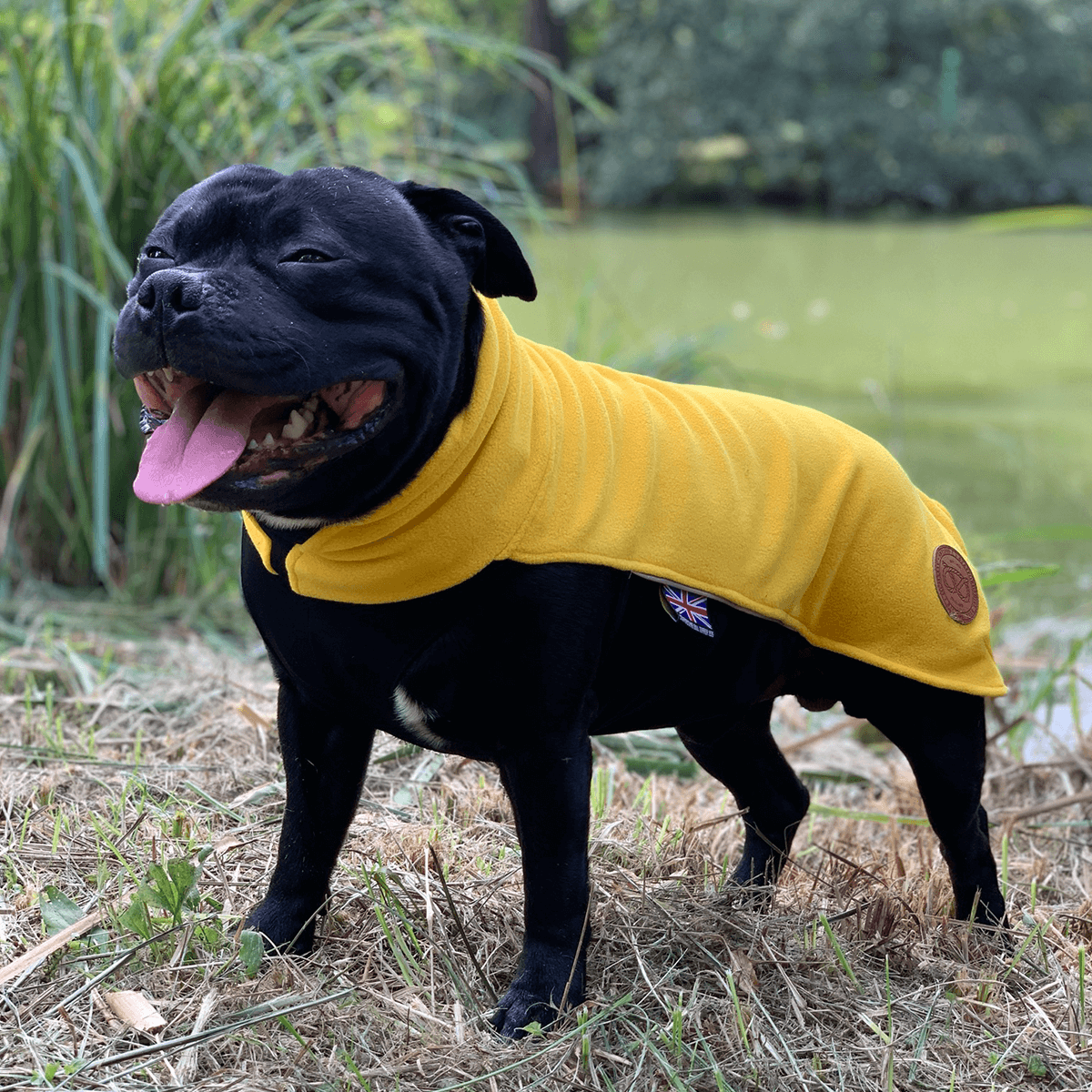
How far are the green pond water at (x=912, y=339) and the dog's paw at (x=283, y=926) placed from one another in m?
1.77

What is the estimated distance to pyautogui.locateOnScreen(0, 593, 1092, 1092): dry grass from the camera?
1781 mm

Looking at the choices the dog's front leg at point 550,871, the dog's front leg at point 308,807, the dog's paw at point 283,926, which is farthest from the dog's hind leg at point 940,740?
the dog's paw at point 283,926

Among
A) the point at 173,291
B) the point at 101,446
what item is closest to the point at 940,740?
the point at 173,291

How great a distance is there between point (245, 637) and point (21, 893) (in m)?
1.81

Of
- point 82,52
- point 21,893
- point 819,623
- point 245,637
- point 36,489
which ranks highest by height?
point 82,52

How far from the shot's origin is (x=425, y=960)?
79.0 inches

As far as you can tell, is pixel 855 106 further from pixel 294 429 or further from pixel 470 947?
pixel 294 429

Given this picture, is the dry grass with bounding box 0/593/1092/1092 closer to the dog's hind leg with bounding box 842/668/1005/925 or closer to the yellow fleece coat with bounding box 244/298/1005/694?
the dog's hind leg with bounding box 842/668/1005/925

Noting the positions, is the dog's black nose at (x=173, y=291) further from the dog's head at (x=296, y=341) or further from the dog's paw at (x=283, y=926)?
the dog's paw at (x=283, y=926)

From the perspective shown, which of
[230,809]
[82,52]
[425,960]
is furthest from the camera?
[82,52]

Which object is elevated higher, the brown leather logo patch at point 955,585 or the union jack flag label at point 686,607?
the union jack flag label at point 686,607

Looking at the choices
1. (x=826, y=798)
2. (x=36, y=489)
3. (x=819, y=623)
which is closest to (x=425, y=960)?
(x=819, y=623)

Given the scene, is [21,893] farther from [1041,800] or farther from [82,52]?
[82,52]

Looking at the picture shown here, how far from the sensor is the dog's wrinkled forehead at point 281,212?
1624mm
